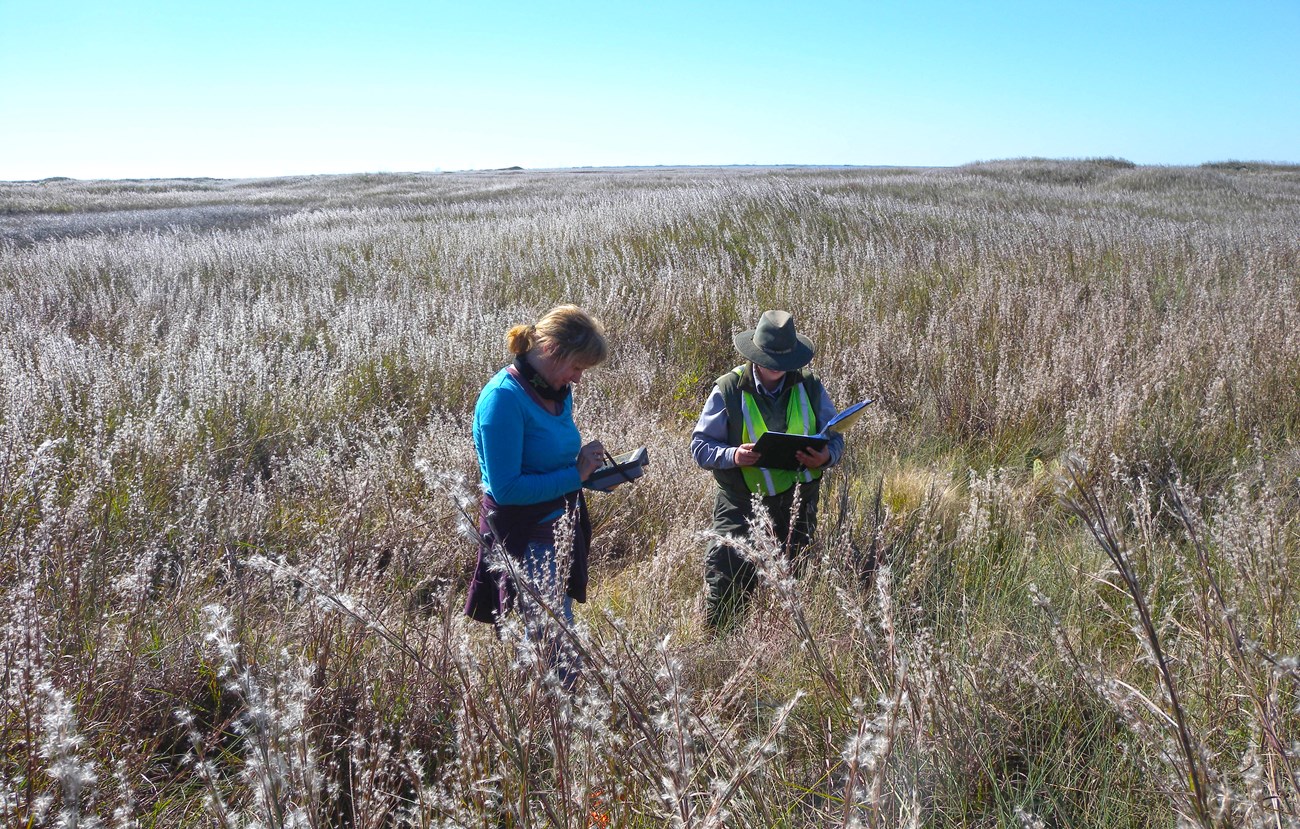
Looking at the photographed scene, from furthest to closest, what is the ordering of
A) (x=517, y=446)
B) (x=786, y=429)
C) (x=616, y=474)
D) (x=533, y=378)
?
(x=786, y=429) < (x=616, y=474) < (x=533, y=378) < (x=517, y=446)

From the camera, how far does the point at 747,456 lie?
317cm

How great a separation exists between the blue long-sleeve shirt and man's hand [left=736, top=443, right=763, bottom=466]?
0.72 metres

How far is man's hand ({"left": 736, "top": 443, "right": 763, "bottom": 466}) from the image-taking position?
3.16m

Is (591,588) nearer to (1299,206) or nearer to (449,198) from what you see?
(1299,206)

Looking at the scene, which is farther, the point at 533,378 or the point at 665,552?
the point at 665,552

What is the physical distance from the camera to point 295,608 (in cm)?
282

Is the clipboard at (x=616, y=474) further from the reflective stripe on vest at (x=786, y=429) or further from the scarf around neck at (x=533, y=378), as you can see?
the reflective stripe on vest at (x=786, y=429)

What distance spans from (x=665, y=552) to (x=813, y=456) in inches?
32.3

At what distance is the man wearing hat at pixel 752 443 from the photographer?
3322mm

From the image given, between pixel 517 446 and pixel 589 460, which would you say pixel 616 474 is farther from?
pixel 517 446

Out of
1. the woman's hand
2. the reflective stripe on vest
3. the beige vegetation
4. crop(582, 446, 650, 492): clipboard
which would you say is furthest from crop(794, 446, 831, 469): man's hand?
the woman's hand

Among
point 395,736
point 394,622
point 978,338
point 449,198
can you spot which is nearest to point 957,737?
point 395,736

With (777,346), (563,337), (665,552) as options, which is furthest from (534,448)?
(777,346)

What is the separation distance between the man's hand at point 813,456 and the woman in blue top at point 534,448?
875 mm
